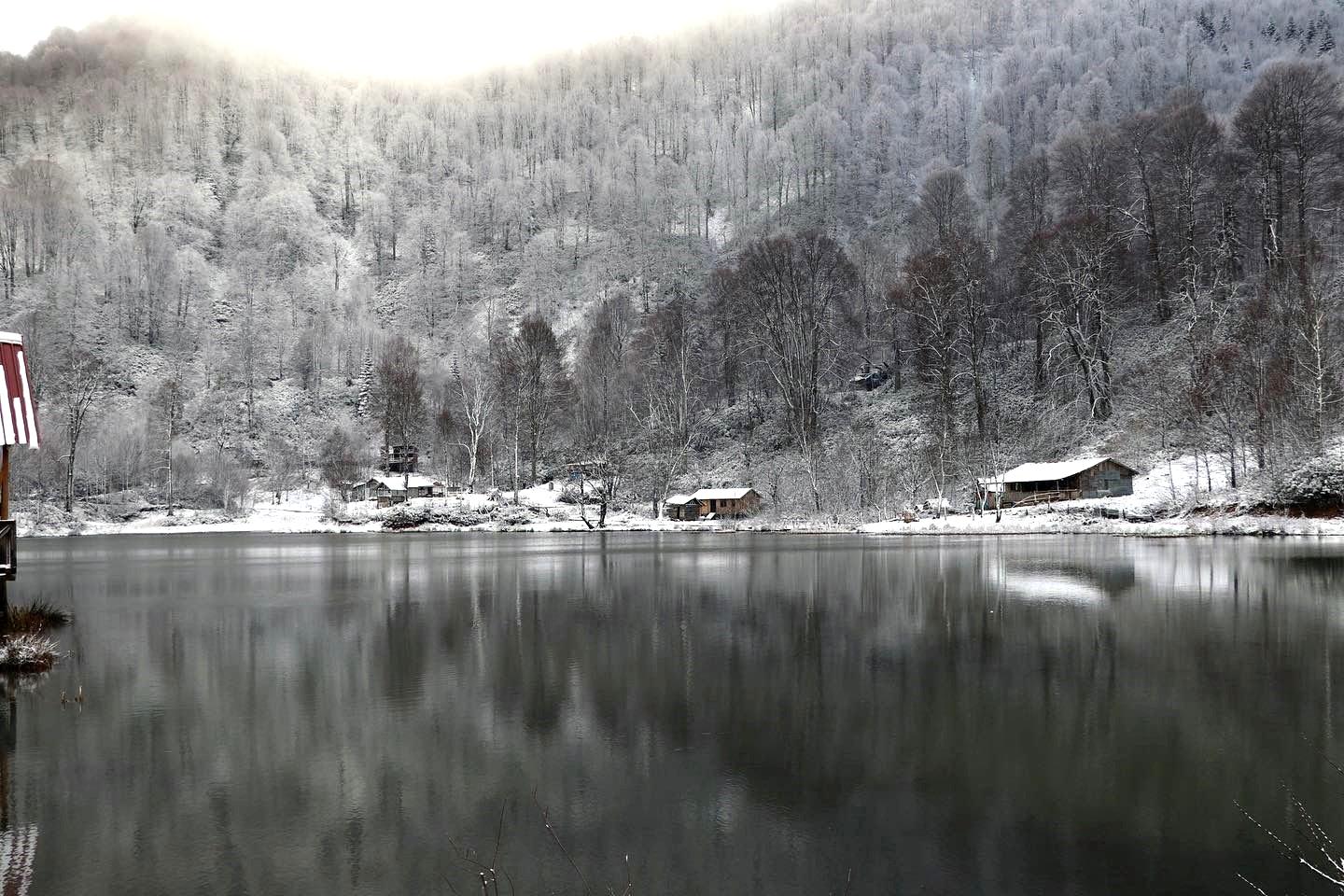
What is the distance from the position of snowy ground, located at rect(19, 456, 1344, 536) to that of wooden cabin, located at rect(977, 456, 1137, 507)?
1.27m

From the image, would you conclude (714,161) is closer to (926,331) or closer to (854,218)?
(854,218)

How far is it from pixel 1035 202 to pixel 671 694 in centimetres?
8184

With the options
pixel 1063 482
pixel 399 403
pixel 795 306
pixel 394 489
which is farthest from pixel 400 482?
pixel 1063 482

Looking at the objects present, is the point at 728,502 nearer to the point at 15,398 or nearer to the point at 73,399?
the point at 15,398

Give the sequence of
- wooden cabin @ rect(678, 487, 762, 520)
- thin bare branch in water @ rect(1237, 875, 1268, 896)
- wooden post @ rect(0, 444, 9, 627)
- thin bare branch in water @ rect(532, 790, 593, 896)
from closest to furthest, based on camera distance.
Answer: thin bare branch in water @ rect(1237, 875, 1268, 896) → thin bare branch in water @ rect(532, 790, 593, 896) → wooden post @ rect(0, 444, 9, 627) → wooden cabin @ rect(678, 487, 762, 520)

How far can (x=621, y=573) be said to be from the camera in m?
30.3

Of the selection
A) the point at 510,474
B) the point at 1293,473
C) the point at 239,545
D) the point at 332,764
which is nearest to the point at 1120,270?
the point at 1293,473

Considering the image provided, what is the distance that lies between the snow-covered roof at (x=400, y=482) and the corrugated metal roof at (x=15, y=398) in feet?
222

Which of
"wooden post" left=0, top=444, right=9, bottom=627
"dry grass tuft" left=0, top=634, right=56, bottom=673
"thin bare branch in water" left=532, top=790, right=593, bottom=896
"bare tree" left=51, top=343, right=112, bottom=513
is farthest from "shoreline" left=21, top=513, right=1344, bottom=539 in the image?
"thin bare branch in water" left=532, top=790, right=593, bottom=896

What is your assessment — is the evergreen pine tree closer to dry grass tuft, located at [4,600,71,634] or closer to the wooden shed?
Result: the wooden shed

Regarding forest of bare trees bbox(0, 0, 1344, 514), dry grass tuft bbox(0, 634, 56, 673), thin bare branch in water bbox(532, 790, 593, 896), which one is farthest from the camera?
forest of bare trees bbox(0, 0, 1344, 514)

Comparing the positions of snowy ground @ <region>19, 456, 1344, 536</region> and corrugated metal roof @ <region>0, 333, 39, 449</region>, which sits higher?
corrugated metal roof @ <region>0, 333, 39, 449</region>

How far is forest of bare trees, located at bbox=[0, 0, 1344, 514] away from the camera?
65.9m

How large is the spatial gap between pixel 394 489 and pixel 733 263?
5204 centimetres
